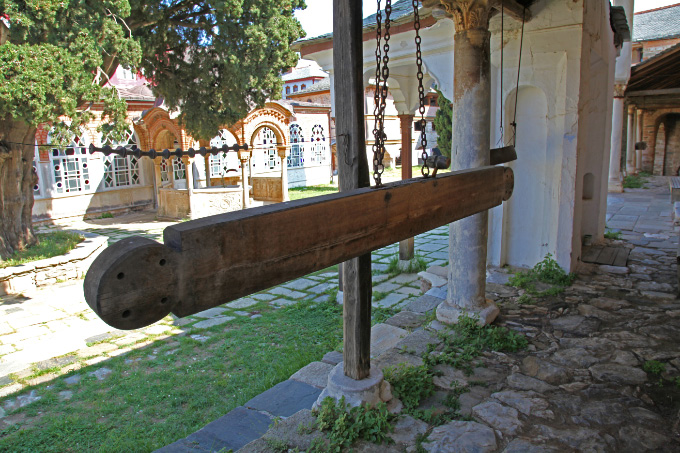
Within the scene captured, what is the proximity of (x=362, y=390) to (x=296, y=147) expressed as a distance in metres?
18.4

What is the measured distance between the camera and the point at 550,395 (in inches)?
121

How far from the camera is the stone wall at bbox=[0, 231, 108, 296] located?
782 centimetres

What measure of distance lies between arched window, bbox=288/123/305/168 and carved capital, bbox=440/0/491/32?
54.8ft

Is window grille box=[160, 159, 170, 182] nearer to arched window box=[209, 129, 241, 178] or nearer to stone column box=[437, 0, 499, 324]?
arched window box=[209, 129, 241, 178]

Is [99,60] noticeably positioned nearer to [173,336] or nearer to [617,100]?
[173,336]

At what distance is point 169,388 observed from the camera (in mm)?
4277

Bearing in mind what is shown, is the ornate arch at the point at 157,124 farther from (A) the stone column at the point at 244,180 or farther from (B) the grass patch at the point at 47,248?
(B) the grass patch at the point at 47,248

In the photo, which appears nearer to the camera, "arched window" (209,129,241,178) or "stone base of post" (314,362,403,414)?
"stone base of post" (314,362,403,414)

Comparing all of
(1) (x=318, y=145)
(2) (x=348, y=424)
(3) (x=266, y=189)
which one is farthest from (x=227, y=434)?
(1) (x=318, y=145)

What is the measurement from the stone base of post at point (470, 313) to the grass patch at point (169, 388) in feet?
3.77

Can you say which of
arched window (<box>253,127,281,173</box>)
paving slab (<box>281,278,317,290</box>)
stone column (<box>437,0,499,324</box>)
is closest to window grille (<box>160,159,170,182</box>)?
arched window (<box>253,127,281,173</box>)

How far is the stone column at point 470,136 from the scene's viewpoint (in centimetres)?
401

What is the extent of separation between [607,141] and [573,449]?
5797 millimetres

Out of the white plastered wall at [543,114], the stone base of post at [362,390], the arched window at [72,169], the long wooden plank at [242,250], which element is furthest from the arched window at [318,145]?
the long wooden plank at [242,250]
